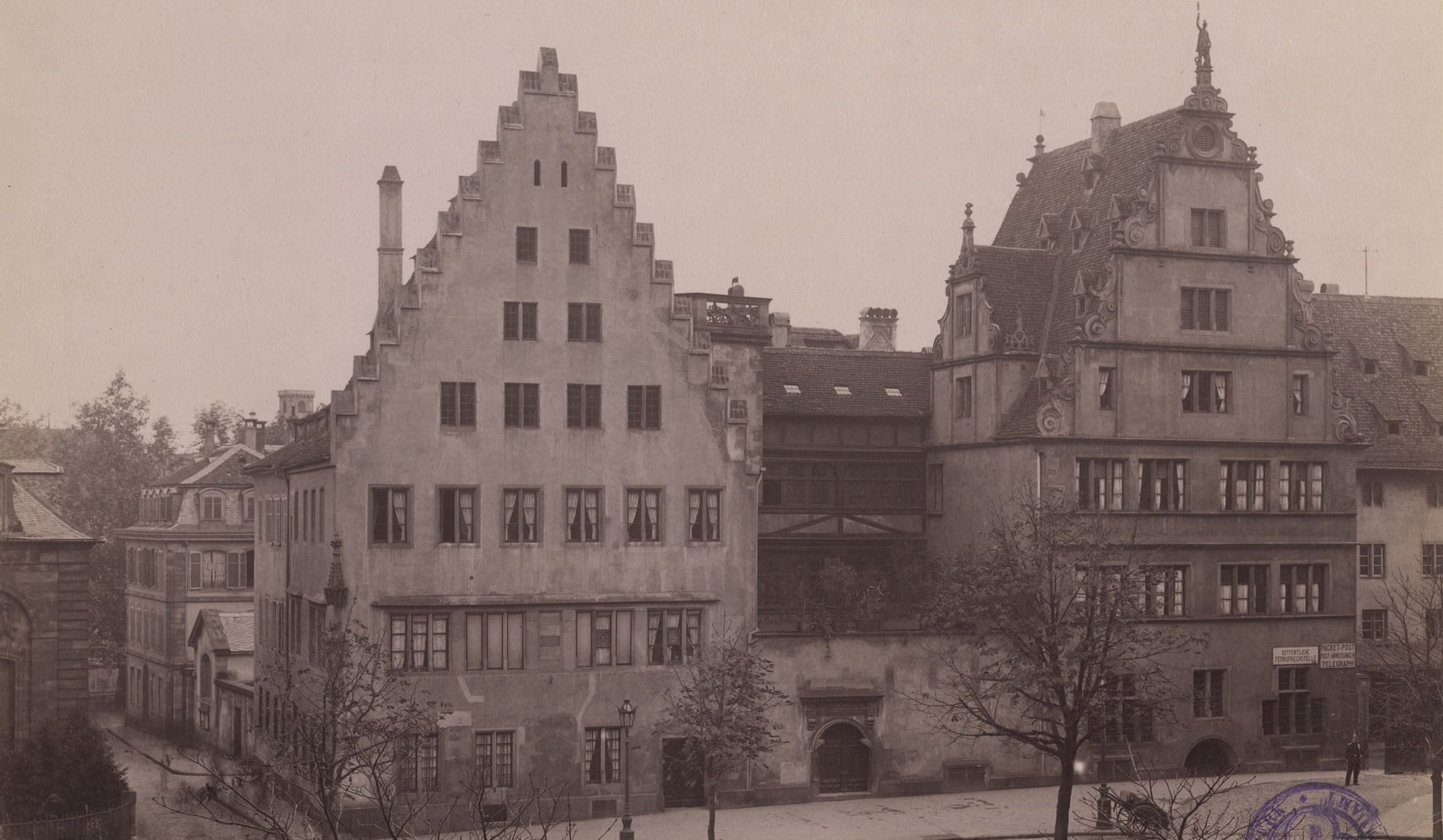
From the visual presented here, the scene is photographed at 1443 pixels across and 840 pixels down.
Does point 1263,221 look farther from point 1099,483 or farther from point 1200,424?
point 1099,483

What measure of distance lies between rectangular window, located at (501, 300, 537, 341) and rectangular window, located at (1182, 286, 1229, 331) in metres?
23.0

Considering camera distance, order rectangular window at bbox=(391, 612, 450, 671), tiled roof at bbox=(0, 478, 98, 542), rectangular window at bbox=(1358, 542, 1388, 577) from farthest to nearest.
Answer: rectangular window at bbox=(1358, 542, 1388, 577) < tiled roof at bbox=(0, 478, 98, 542) < rectangular window at bbox=(391, 612, 450, 671)

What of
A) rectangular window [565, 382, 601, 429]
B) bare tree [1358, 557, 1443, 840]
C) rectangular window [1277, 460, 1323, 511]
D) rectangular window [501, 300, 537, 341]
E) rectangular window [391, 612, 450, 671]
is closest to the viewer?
bare tree [1358, 557, 1443, 840]

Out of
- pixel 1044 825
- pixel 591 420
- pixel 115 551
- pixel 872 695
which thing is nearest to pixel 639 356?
pixel 591 420

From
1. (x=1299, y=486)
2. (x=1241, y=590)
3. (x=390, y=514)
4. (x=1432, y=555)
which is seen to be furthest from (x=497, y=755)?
(x=1432, y=555)

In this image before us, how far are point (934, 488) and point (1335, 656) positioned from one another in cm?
1518

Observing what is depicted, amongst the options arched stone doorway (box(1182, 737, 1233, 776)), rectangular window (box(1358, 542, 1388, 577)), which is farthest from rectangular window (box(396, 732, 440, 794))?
rectangular window (box(1358, 542, 1388, 577))

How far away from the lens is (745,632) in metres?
56.8

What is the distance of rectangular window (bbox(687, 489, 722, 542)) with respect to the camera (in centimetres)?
5706

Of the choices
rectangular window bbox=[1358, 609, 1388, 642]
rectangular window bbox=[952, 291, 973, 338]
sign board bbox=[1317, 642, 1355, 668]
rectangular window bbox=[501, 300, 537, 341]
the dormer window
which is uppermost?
rectangular window bbox=[952, 291, 973, 338]

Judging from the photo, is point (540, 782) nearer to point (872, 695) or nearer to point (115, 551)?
→ point (872, 695)

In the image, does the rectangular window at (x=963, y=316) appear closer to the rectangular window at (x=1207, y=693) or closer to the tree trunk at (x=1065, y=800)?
the rectangular window at (x=1207, y=693)

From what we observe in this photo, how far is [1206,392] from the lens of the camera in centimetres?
6250

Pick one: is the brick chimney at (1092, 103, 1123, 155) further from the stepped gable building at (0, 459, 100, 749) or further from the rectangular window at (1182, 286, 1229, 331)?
the stepped gable building at (0, 459, 100, 749)
